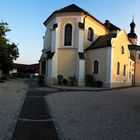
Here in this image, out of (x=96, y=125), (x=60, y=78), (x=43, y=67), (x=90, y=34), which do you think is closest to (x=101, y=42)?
(x=90, y=34)

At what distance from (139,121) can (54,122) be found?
10.8ft

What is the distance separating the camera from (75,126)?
28.1 feet

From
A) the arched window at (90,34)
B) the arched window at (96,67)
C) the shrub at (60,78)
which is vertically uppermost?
the arched window at (90,34)

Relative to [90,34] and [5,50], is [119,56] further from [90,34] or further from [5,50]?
[5,50]

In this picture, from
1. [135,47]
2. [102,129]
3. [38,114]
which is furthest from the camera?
[135,47]

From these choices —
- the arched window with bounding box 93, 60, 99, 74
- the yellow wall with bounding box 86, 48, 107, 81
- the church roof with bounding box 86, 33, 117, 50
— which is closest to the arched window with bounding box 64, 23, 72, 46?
the church roof with bounding box 86, 33, 117, 50

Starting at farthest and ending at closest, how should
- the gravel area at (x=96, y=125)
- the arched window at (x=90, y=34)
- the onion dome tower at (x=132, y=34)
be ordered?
1. the onion dome tower at (x=132, y=34)
2. the arched window at (x=90, y=34)
3. the gravel area at (x=96, y=125)

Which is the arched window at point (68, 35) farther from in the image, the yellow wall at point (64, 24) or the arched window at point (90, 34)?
the arched window at point (90, 34)

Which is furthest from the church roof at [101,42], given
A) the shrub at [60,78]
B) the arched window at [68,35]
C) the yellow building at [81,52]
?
the shrub at [60,78]

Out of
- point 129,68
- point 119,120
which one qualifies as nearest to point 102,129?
point 119,120

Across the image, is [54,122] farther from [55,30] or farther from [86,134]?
[55,30]

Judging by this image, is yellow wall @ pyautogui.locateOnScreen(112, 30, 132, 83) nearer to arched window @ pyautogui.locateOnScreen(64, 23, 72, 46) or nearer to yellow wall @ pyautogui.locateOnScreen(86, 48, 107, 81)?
yellow wall @ pyautogui.locateOnScreen(86, 48, 107, 81)

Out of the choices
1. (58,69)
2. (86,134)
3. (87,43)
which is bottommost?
(86,134)

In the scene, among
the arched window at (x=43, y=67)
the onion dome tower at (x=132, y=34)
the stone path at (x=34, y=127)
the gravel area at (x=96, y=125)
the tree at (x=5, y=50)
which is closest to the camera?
the stone path at (x=34, y=127)
